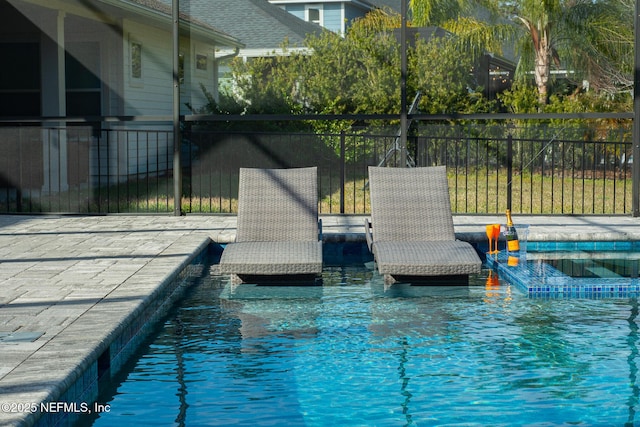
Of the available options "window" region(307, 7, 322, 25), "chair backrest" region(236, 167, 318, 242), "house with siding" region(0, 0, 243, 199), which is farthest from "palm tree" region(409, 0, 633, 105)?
"window" region(307, 7, 322, 25)

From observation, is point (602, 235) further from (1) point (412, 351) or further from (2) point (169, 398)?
(2) point (169, 398)

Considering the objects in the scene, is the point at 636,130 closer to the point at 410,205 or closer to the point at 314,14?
the point at 410,205

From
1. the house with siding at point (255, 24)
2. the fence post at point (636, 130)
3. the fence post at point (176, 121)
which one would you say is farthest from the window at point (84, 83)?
the fence post at point (636, 130)

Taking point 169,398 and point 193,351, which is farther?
point 193,351

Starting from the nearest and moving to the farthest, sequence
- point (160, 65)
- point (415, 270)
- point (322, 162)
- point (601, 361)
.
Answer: point (601, 361)
point (415, 270)
point (322, 162)
point (160, 65)

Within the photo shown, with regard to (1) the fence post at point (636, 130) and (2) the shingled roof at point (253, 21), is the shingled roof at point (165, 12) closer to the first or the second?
(2) the shingled roof at point (253, 21)

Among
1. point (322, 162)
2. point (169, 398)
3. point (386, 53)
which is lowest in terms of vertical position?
point (169, 398)

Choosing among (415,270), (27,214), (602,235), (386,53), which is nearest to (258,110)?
(386,53)

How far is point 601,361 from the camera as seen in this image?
17.2ft

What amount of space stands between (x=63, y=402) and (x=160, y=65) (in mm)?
13810

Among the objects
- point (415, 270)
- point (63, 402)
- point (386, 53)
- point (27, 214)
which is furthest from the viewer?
point (386, 53)

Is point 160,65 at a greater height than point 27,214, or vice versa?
point 160,65

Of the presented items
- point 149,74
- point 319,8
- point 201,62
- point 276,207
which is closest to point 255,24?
point 149,74

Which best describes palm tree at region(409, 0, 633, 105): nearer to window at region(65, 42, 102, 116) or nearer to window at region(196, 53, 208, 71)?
window at region(196, 53, 208, 71)
